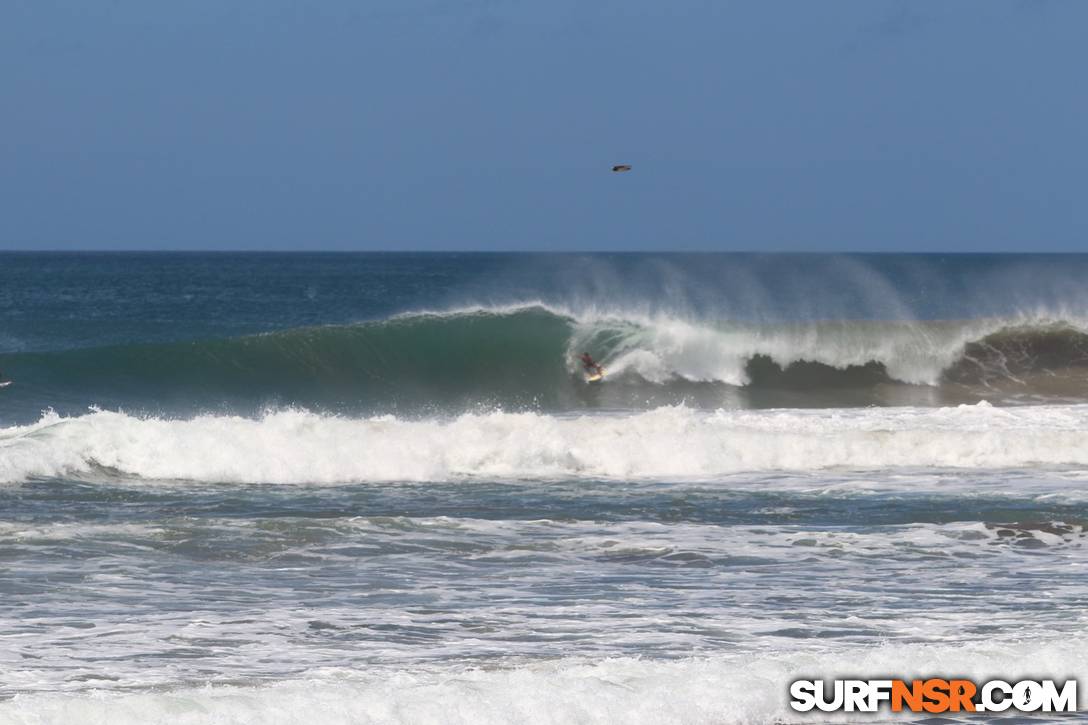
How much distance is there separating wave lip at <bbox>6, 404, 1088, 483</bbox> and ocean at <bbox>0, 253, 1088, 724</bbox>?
0.05 metres

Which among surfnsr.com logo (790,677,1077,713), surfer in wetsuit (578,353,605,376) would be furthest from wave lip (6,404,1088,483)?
surfnsr.com logo (790,677,1077,713)

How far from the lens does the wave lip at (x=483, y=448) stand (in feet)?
56.9

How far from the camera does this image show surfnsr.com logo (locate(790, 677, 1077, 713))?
8008 millimetres

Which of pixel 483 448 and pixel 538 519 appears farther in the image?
pixel 483 448

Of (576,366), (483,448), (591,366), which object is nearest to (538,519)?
(483,448)

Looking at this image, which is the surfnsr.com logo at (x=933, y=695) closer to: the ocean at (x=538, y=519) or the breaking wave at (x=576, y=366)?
the ocean at (x=538, y=519)

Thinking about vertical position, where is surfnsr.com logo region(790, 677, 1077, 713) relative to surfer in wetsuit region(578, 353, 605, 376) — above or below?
below

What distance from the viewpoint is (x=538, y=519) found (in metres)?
14.0

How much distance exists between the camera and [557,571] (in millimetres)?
11383

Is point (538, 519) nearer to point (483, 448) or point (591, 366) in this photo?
point (483, 448)

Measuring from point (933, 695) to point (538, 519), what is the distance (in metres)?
6.20

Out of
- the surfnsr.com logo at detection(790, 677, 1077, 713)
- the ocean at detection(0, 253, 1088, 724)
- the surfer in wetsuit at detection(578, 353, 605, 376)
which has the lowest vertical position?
the surfnsr.com logo at detection(790, 677, 1077, 713)

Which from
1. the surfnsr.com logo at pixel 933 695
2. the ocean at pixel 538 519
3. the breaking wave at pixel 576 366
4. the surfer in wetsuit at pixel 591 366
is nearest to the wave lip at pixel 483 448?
the ocean at pixel 538 519

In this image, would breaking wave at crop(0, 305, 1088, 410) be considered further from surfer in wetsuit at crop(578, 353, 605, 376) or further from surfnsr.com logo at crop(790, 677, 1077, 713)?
surfnsr.com logo at crop(790, 677, 1077, 713)
